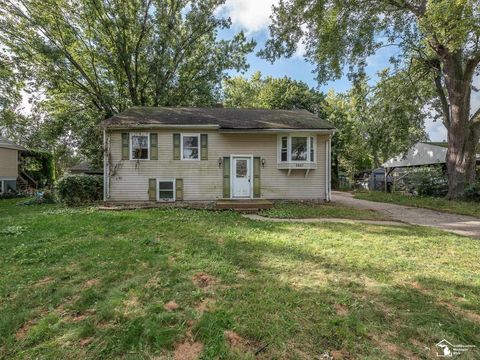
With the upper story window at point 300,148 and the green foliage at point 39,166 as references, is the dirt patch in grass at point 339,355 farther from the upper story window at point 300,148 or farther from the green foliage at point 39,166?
the green foliage at point 39,166

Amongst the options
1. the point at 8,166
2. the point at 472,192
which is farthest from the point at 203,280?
the point at 8,166

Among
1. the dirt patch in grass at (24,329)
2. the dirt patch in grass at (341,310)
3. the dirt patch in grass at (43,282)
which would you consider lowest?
the dirt patch in grass at (24,329)

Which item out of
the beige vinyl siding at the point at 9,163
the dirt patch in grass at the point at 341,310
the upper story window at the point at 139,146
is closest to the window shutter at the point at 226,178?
the upper story window at the point at 139,146

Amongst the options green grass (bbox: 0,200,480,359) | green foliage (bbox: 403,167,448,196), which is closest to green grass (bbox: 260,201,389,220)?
green grass (bbox: 0,200,480,359)

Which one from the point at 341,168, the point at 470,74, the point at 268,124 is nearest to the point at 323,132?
the point at 268,124

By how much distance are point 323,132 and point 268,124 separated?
100 inches

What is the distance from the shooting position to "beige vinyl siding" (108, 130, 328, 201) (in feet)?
39.0

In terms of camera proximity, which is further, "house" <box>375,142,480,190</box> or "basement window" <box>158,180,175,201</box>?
"house" <box>375,142,480,190</box>

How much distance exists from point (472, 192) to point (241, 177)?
1131cm

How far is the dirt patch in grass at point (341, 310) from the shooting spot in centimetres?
288

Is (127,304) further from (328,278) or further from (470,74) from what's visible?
(470,74)

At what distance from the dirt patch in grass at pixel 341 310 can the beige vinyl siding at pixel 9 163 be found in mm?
23534

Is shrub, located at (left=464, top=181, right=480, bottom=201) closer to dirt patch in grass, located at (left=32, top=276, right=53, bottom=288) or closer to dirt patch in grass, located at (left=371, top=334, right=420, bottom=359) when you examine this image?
dirt patch in grass, located at (left=371, top=334, right=420, bottom=359)

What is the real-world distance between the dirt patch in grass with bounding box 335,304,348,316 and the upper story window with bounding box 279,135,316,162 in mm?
9356
